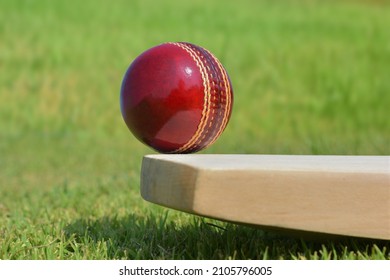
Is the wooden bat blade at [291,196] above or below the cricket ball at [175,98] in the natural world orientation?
below

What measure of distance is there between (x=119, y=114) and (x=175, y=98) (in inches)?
279

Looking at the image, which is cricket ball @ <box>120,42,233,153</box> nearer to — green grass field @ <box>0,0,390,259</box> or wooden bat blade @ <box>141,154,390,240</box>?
green grass field @ <box>0,0,390,259</box>

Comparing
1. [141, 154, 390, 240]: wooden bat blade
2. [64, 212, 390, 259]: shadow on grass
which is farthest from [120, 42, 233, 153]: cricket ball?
[141, 154, 390, 240]: wooden bat blade

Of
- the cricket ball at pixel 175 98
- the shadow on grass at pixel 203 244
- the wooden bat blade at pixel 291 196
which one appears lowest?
the shadow on grass at pixel 203 244

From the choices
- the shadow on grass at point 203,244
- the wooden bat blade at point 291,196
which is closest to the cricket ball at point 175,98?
the shadow on grass at point 203,244

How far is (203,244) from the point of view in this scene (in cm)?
262

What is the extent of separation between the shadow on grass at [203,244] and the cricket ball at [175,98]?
0.36 metres

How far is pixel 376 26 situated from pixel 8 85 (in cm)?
699

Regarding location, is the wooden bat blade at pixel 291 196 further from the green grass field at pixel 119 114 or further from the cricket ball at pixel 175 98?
the cricket ball at pixel 175 98

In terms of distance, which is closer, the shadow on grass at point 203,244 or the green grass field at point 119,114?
the shadow on grass at point 203,244

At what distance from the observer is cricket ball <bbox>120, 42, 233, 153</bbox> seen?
8.85 ft

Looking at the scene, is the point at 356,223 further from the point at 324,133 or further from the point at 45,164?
the point at 324,133

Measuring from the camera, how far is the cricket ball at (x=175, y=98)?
2.70 metres

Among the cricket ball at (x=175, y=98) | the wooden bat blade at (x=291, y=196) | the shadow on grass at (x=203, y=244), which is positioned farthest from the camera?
the cricket ball at (x=175, y=98)
